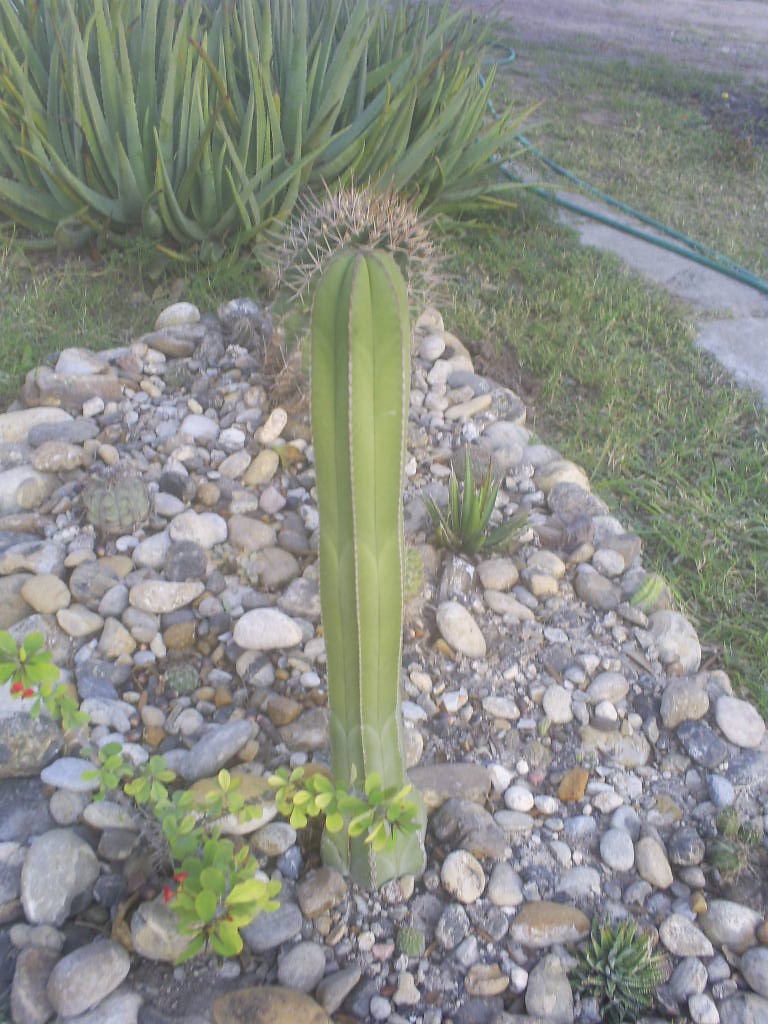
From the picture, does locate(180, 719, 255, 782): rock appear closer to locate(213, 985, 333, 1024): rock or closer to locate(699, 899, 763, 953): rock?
locate(213, 985, 333, 1024): rock

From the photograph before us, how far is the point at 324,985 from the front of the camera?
4.34ft

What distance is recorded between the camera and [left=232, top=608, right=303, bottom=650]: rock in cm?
185

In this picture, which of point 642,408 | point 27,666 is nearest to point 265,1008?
point 27,666

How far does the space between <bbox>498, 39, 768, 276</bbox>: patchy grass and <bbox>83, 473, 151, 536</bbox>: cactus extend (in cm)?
276

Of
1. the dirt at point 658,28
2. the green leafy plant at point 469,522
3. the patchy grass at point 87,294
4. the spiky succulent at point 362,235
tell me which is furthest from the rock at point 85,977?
the dirt at point 658,28

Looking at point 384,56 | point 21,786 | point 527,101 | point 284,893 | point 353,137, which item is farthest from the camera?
point 527,101

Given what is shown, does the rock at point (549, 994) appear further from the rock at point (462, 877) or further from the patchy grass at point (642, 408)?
the patchy grass at point (642, 408)

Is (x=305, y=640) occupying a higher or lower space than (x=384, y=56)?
lower

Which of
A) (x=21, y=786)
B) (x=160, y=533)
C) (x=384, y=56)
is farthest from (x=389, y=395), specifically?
(x=384, y=56)

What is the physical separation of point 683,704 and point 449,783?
0.56 meters

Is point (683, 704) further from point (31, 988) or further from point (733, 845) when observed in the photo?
point (31, 988)

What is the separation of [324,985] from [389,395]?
Answer: 0.86m

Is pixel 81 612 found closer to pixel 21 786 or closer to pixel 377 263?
pixel 21 786

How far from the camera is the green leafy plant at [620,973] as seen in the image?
4.41ft
